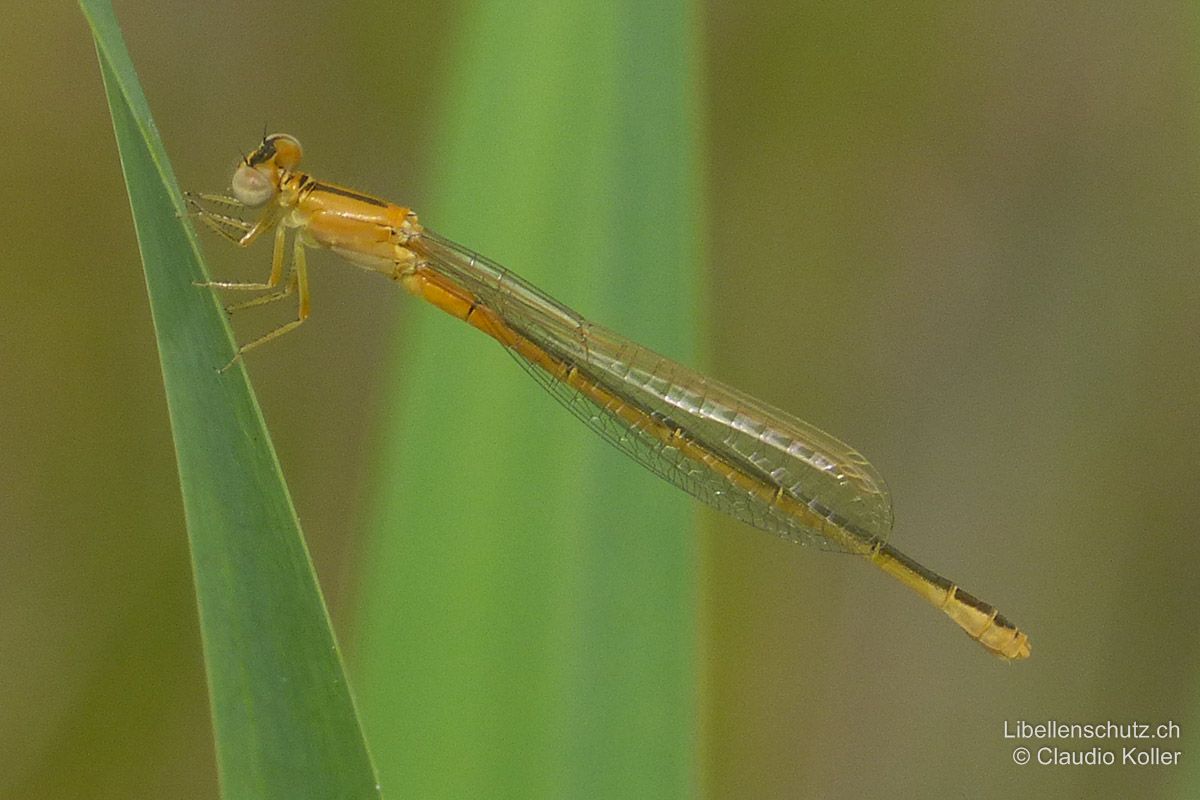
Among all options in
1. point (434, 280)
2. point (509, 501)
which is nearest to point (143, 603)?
point (434, 280)

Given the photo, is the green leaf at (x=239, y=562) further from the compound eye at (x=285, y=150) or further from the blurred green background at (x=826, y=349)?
the blurred green background at (x=826, y=349)

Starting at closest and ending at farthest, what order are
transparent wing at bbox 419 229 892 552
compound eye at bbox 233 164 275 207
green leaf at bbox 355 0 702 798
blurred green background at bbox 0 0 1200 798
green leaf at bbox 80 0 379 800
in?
green leaf at bbox 80 0 379 800, green leaf at bbox 355 0 702 798, transparent wing at bbox 419 229 892 552, compound eye at bbox 233 164 275 207, blurred green background at bbox 0 0 1200 798

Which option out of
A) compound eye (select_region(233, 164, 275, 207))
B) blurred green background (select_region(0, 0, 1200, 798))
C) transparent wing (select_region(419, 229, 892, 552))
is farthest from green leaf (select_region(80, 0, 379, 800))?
blurred green background (select_region(0, 0, 1200, 798))

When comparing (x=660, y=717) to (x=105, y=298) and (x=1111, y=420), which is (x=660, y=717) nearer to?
(x=105, y=298)

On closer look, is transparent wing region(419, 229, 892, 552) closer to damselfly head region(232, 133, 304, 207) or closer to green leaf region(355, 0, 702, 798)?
green leaf region(355, 0, 702, 798)

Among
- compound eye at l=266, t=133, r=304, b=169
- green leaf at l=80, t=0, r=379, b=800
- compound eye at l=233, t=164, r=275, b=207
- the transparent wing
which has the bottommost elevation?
green leaf at l=80, t=0, r=379, b=800

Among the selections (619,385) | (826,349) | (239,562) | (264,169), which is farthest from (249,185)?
(826,349)

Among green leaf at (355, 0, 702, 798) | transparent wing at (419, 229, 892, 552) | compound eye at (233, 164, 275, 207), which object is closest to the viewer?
green leaf at (355, 0, 702, 798)
